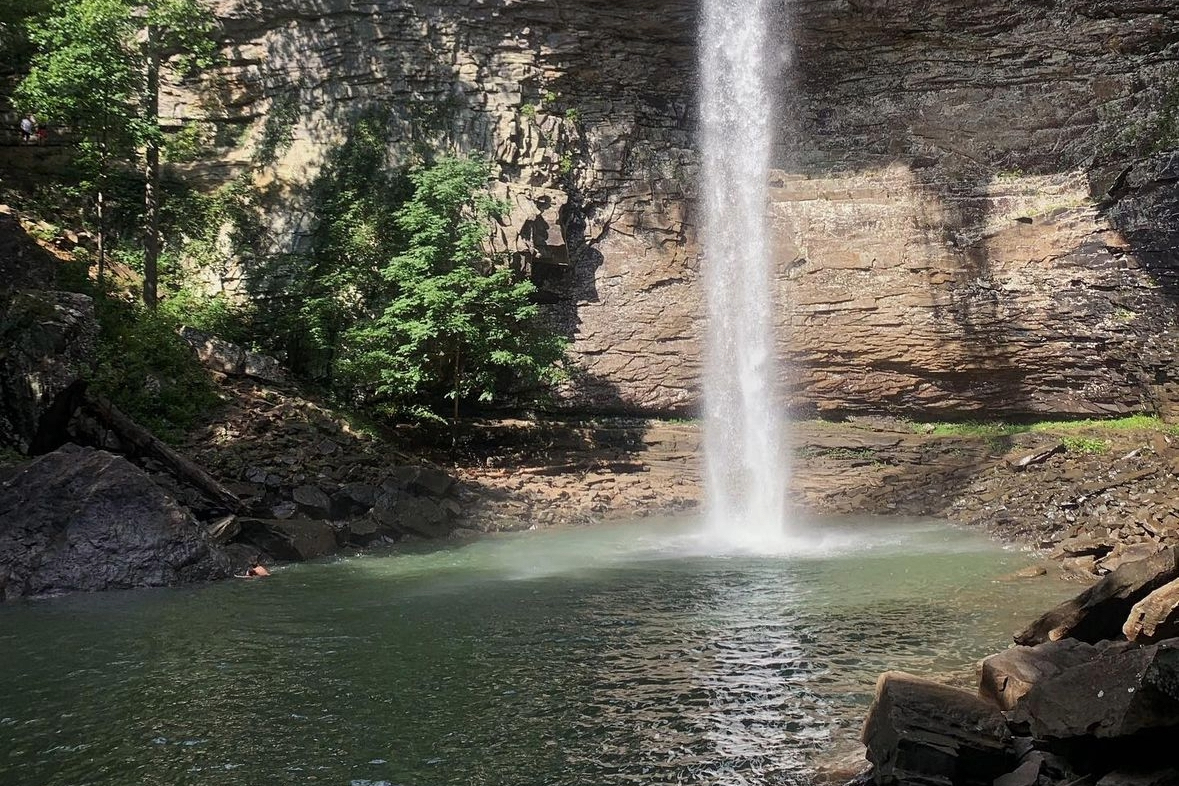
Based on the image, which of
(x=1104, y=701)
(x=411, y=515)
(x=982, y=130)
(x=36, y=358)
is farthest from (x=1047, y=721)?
(x=982, y=130)

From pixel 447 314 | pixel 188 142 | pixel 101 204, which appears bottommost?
pixel 447 314

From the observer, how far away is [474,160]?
17719 millimetres

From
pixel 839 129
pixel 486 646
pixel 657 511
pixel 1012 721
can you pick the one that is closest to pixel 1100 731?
pixel 1012 721

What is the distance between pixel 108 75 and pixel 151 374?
5.41 m

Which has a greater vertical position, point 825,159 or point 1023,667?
point 825,159

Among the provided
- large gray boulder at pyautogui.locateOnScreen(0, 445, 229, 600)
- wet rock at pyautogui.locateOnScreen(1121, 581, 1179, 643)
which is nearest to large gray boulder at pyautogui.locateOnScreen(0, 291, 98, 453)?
large gray boulder at pyautogui.locateOnScreen(0, 445, 229, 600)

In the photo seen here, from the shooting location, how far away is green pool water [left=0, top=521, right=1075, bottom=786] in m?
4.60

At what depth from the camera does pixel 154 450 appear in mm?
11422

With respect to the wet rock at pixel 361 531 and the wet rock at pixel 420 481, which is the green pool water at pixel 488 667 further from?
the wet rock at pixel 420 481

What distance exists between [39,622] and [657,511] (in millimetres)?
9757

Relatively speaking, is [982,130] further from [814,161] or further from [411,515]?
[411,515]

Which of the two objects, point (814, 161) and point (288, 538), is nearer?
point (288, 538)

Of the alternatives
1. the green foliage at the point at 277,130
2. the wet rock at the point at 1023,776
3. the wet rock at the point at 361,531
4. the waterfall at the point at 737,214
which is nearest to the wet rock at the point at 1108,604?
the wet rock at the point at 1023,776

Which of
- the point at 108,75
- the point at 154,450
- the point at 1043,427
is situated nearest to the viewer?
the point at 154,450
